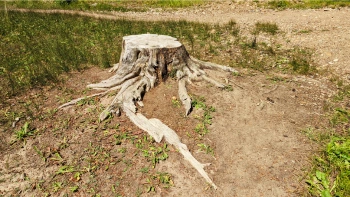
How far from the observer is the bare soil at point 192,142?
4.31 m

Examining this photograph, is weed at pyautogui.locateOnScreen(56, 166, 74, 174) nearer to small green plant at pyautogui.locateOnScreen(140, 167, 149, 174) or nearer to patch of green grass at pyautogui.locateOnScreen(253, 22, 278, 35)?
small green plant at pyautogui.locateOnScreen(140, 167, 149, 174)

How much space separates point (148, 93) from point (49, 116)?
2385 mm

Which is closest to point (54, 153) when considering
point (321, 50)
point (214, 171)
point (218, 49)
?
point (214, 171)

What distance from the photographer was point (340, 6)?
51.0 ft

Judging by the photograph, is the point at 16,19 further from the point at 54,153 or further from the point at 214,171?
the point at 214,171

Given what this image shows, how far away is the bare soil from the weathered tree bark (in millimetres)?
234

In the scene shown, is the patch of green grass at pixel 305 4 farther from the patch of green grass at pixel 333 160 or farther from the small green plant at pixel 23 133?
the small green plant at pixel 23 133

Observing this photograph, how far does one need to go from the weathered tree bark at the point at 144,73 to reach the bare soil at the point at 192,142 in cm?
23

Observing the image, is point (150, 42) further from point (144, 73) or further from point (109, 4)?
point (109, 4)

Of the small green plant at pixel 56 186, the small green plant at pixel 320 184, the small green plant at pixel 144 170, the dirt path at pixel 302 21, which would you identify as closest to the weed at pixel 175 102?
the small green plant at pixel 144 170

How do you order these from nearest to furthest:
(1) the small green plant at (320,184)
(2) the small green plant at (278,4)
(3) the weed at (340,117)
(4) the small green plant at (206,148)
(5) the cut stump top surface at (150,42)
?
(1) the small green plant at (320,184) → (4) the small green plant at (206,148) → (3) the weed at (340,117) → (5) the cut stump top surface at (150,42) → (2) the small green plant at (278,4)

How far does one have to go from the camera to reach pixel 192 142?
517cm

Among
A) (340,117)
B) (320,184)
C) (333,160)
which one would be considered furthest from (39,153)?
→ (340,117)

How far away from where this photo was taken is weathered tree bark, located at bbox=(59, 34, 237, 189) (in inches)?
225
